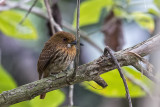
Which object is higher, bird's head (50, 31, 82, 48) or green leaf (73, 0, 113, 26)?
green leaf (73, 0, 113, 26)

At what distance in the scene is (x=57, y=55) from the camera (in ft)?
8.97

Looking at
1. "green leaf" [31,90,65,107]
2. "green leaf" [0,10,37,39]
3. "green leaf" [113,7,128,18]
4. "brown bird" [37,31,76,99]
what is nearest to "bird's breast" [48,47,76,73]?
"brown bird" [37,31,76,99]

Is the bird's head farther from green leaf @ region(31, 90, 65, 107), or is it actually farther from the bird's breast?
green leaf @ region(31, 90, 65, 107)

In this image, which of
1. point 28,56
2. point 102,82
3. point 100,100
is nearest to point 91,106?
point 100,100

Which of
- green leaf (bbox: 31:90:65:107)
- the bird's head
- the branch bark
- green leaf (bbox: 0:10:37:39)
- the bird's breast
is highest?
green leaf (bbox: 0:10:37:39)

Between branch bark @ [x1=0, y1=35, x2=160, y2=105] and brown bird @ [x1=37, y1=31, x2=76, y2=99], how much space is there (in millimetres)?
572

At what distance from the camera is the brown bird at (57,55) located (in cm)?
270

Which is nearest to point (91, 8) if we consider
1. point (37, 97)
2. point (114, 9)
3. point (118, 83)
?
point (114, 9)

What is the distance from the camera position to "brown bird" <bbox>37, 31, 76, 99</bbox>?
2701 mm

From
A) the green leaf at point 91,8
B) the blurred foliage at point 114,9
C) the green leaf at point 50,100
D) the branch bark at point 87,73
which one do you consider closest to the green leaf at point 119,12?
the blurred foliage at point 114,9

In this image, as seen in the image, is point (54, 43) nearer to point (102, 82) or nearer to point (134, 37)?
point (102, 82)

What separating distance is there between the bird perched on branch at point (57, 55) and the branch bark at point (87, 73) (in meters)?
0.57

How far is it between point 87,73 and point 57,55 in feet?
2.49

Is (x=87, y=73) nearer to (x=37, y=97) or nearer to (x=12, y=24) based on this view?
(x=37, y=97)
